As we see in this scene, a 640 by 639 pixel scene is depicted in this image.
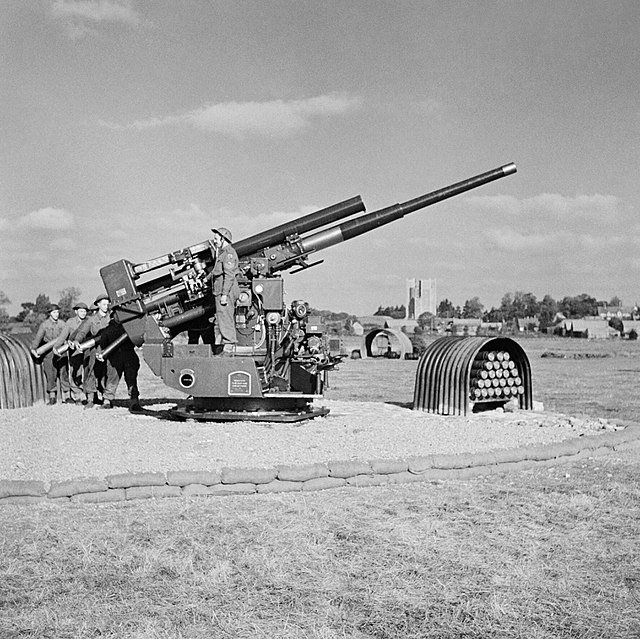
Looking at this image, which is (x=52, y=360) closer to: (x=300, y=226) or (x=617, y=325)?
(x=300, y=226)

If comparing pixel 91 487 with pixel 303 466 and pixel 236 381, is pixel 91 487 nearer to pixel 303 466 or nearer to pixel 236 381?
pixel 303 466

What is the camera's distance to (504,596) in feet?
18.1

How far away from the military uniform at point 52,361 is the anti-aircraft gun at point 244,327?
9.19 feet

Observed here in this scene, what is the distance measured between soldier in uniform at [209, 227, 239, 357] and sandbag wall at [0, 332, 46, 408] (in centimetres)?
465

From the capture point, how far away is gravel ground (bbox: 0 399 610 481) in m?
9.60

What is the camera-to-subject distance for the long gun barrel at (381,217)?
13.6 m

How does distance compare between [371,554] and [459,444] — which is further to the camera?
[459,444]

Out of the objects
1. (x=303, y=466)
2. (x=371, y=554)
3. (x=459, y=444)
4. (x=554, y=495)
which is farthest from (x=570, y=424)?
(x=371, y=554)

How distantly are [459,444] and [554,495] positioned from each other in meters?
2.53

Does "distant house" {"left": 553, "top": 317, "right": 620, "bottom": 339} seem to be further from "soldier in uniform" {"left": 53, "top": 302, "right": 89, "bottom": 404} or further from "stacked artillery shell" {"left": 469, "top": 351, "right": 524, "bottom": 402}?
"soldier in uniform" {"left": 53, "top": 302, "right": 89, "bottom": 404}

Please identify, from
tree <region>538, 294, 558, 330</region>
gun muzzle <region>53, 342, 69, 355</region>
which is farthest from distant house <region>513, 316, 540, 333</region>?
gun muzzle <region>53, 342, 69, 355</region>

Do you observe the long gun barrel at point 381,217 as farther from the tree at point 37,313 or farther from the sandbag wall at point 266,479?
the tree at point 37,313

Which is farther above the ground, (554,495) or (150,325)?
(150,325)

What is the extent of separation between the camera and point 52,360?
15.7m
